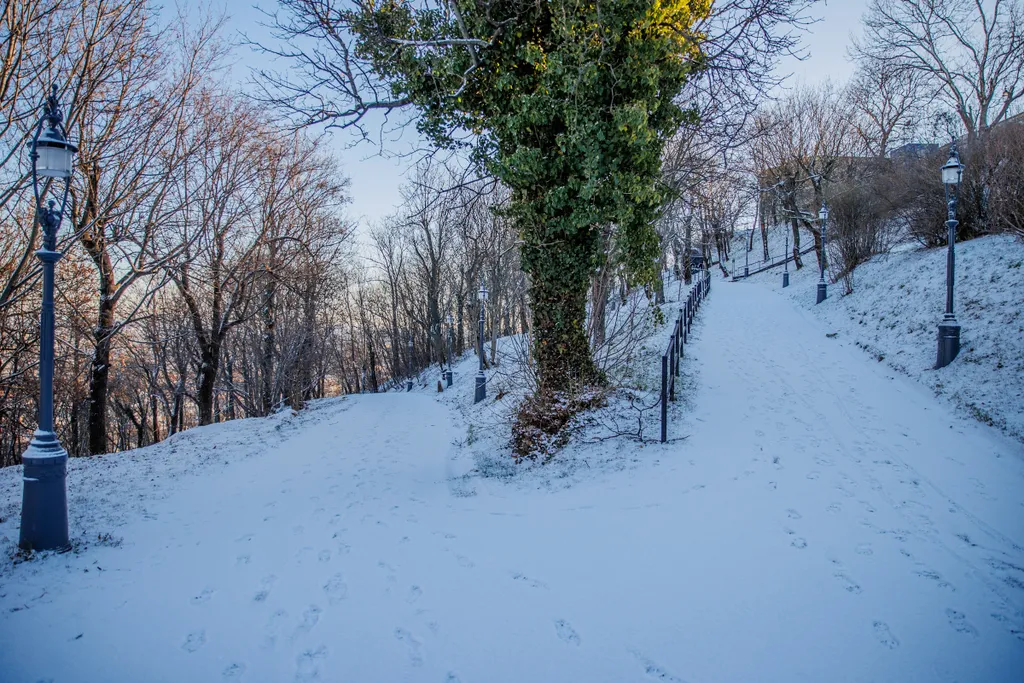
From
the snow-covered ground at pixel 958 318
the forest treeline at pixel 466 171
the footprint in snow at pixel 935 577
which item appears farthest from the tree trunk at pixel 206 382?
the snow-covered ground at pixel 958 318

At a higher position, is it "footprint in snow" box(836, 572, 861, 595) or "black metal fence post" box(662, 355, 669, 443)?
"black metal fence post" box(662, 355, 669, 443)

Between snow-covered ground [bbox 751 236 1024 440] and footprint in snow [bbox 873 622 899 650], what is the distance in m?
5.29

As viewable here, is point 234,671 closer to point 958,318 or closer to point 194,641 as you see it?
point 194,641

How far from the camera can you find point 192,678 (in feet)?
9.44

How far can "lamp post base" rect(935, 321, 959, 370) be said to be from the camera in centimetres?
888

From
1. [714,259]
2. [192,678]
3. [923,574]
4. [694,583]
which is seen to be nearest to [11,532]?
[192,678]

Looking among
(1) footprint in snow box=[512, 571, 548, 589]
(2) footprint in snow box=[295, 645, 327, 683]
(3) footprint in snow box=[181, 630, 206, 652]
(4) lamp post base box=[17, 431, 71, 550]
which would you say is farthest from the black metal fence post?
(4) lamp post base box=[17, 431, 71, 550]

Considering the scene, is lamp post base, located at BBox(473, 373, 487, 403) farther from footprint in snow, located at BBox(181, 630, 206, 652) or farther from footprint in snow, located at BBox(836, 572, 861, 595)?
footprint in snow, located at BBox(836, 572, 861, 595)

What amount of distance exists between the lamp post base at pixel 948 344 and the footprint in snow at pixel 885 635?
8.25 metres

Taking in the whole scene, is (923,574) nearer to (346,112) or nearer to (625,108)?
(625,108)

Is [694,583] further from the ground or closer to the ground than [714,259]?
closer to the ground

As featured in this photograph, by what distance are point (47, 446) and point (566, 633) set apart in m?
4.98

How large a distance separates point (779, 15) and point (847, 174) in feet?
92.5

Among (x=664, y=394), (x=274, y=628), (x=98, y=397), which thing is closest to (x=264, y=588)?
(x=274, y=628)
